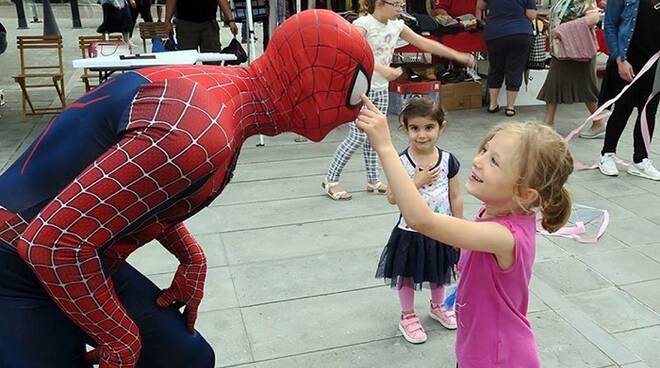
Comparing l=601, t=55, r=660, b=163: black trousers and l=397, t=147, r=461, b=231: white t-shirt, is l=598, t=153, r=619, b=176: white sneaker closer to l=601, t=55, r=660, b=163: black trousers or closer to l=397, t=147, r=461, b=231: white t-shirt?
l=601, t=55, r=660, b=163: black trousers

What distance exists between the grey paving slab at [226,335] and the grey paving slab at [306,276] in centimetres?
16

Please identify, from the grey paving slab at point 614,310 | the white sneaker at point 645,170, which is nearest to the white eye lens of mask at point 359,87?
the grey paving slab at point 614,310

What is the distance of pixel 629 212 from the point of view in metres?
4.77

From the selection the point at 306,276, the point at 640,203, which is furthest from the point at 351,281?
the point at 640,203

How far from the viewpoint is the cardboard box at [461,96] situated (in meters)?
8.12

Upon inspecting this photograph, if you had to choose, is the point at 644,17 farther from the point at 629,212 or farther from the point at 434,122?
the point at 434,122

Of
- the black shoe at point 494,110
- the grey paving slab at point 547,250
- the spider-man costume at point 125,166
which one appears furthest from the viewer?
the black shoe at point 494,110

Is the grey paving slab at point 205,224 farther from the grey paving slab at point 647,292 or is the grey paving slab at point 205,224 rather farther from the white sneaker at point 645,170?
the white sneaker at point 645,170

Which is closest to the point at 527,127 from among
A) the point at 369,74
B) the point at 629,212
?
the point at 369,74

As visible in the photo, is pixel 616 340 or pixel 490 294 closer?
pixel 490 294

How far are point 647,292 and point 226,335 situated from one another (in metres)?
2.22

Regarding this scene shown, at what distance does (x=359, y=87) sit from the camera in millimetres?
1635

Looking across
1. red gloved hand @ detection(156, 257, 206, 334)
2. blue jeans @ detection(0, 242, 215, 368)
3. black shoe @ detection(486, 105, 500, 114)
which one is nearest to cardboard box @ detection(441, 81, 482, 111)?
black shoe @ detection(486, 105, 500, 114)

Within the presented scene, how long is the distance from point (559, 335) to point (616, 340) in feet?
0.84
